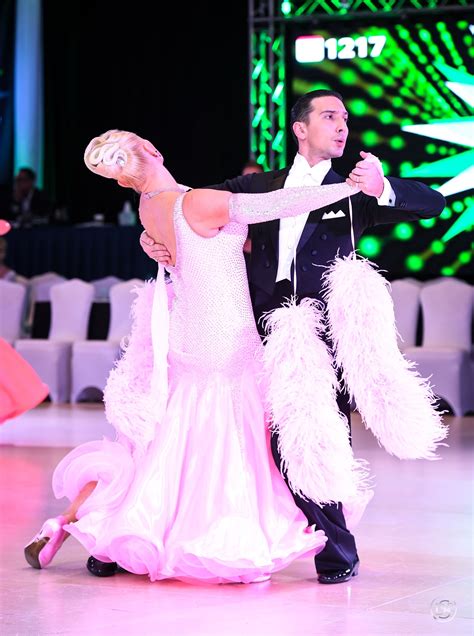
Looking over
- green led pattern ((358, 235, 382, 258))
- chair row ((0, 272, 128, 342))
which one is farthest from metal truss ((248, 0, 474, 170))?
chair row ((0, 272, 128, 342))

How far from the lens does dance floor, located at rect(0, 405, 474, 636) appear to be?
2998 millimetres

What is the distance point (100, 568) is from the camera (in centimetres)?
361

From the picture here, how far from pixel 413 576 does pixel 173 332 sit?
105 centimetres

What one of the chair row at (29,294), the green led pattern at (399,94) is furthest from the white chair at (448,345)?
the chair row at (29,294)

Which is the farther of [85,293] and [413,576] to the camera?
[85,293]

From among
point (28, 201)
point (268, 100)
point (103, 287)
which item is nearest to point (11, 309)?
point (103, 287)

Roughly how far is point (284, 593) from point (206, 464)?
0.45 m

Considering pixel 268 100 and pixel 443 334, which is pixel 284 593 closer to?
pixel 443 334

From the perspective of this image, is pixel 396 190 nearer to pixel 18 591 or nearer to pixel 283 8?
pixel 18 591

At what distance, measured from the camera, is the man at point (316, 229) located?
3.56m

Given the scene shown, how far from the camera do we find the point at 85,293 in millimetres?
9836

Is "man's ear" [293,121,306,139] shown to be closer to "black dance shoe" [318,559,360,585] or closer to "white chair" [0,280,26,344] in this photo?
"black dance shoe" [318,559,360,585]

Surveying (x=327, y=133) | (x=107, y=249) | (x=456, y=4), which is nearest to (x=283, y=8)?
(x=456, y=4)

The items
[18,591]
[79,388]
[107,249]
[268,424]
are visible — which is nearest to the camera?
[18,591]
